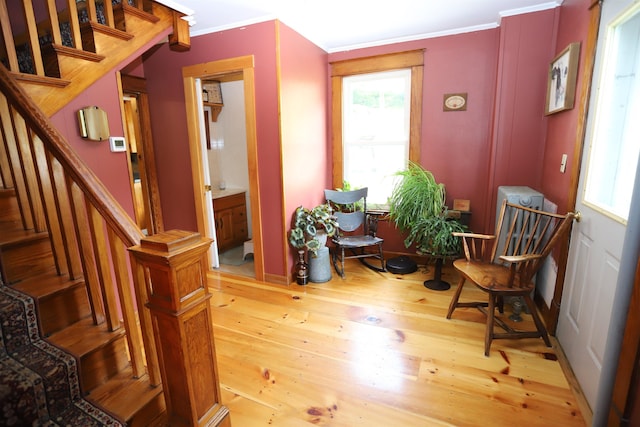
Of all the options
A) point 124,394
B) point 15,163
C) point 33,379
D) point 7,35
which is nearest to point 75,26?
point 7,35

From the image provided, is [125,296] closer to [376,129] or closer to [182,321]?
[182,321]

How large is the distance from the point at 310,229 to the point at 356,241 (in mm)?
555

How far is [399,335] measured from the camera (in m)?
2.31

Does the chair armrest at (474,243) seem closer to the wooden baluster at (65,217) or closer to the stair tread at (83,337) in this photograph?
the stair tread at (83,337)

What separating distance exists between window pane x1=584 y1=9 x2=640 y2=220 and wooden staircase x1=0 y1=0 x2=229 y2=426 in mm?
2211

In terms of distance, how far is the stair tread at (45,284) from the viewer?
4.61 ft

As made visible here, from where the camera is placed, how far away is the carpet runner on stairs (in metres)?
1.09

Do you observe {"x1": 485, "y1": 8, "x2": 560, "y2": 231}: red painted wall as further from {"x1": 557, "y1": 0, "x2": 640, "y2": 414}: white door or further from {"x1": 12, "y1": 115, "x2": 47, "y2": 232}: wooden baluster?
{"x1": 12, "y1": 115, "x2": 47, "y2": 232}: wooden baluster

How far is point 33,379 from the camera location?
3.70 feet

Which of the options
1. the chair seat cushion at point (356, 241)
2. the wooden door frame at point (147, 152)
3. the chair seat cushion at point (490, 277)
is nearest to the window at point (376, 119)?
the chair seat cushion at point (356, 241)

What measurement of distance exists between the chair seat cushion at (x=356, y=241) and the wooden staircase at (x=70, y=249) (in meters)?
2.12

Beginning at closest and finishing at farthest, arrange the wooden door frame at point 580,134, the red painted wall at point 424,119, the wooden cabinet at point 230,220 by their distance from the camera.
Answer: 1. the wooden door frame at point 580,134
2. the red painted wall at point 424,119
3. the wooden cabinet at point 230,220

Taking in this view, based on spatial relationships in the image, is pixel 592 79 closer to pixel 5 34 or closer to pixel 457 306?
pixel 457 306

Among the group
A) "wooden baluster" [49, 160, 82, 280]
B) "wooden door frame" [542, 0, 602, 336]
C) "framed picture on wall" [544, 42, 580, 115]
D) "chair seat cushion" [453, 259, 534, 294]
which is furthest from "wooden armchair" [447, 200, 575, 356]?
"wooden baluster" [49, 160, 82, 280]
